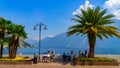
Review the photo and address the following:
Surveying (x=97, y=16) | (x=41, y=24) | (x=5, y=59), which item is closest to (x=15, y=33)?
(x=5, y=59)

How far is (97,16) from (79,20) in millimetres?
2443

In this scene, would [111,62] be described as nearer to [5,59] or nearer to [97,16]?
[97,16]

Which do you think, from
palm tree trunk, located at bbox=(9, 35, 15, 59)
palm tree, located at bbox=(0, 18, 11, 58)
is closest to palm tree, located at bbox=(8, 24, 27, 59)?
palm tree trunk, located at bbox=(9, 35, 15, 59)

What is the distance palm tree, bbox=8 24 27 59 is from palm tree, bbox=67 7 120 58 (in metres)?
6.30

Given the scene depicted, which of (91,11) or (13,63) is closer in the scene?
(13,63)

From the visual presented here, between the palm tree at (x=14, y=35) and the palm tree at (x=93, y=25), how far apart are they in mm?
6303

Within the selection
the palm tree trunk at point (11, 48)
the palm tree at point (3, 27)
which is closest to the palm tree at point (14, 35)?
the palm tree trunk at point (11, 48)

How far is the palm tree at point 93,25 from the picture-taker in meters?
44.1

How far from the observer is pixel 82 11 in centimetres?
4562

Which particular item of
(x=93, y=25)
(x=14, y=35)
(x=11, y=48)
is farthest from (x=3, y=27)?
(x=93, y=25)

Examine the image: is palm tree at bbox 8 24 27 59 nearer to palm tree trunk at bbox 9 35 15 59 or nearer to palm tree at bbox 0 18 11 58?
palm tree trunk at bbox 9 35 15 59

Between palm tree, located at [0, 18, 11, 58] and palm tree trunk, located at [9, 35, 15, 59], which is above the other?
palm tree, located at [0, 18, 11, 58]

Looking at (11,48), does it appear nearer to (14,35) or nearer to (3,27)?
(14,35)

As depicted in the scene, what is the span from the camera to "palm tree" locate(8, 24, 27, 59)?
44594 mm
